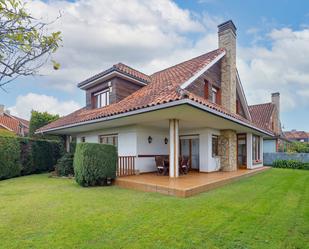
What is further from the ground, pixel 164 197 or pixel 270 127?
pixel 270 127

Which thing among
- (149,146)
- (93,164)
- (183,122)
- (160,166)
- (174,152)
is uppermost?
(183,122)

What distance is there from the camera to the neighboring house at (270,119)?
79.5ft

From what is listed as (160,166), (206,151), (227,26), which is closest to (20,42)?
(160,166)

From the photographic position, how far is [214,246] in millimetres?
3875

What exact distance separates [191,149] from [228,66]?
5.43 m

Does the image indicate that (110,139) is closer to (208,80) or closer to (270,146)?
(208,80)

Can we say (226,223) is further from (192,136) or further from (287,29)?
(287,29)

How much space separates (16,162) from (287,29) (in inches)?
747

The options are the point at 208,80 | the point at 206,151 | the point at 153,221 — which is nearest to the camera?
the point at 153,221

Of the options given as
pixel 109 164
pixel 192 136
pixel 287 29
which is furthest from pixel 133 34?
pixel 287 29

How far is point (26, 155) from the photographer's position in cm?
1471

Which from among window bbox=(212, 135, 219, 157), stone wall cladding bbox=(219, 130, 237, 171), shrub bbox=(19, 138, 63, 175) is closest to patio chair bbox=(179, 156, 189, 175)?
window bbox=(212, 135, 219, 157)

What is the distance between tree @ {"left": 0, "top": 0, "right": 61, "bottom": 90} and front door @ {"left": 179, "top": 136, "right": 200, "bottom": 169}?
11.7 meters

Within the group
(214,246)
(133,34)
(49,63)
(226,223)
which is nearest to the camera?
(49,63)
